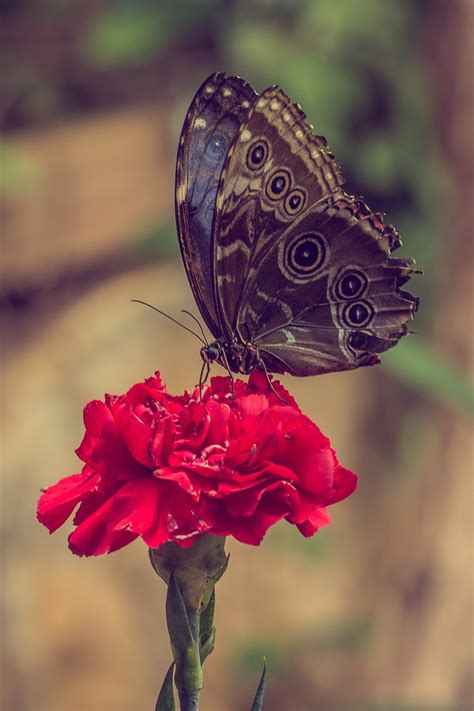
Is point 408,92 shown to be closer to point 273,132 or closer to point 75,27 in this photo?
point 75,27

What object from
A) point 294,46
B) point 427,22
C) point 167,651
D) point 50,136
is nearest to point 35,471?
point 167,651

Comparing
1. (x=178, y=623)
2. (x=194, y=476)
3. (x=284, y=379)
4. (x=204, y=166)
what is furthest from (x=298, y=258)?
(x=284, y=379)

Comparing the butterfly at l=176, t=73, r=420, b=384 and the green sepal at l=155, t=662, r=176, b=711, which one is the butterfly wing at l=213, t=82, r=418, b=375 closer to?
the butterfly at l=176, t=73, r=420, b=384

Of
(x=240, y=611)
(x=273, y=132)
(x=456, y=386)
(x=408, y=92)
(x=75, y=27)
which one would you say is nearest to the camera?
(x=273, y=132)

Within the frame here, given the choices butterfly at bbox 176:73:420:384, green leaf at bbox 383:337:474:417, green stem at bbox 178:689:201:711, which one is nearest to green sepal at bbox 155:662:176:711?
green stem at bbox 178:689:201:711

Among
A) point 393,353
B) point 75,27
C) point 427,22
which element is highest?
point 75,27

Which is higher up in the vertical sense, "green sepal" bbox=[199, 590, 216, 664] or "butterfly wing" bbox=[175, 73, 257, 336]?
"butterfly wing" bbox=[175, 73, 257, 336]

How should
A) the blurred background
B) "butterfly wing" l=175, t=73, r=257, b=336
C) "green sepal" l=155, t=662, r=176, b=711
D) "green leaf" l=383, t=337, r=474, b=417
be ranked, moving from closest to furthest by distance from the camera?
1. "green sepal" l=155, t=662, r=176, b=711
2. "butterfly wing" l=175, t=73, r=257, b=336
3. "green leaf" l=383, t=337, r=474, b=417
4. the blurred background
